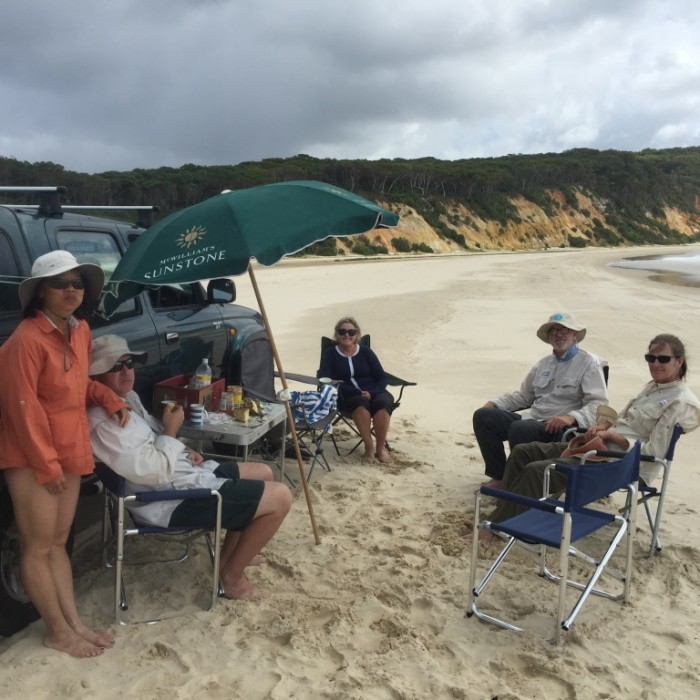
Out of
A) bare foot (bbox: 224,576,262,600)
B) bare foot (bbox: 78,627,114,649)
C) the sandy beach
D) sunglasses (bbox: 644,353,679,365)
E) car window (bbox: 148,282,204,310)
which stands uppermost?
car window (bbox: 148,282,204,310)

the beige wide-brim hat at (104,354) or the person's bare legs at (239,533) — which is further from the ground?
the beige wide-brim hat at (104,354)

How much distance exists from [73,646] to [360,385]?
11.3ft

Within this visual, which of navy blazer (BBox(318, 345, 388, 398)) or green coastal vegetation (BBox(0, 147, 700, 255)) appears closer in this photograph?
navy blazer (BBox(318, 345, 388, 398))

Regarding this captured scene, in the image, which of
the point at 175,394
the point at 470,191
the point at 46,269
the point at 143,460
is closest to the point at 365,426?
the point at 175,394

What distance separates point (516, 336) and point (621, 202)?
240ft

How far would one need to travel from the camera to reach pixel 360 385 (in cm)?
599

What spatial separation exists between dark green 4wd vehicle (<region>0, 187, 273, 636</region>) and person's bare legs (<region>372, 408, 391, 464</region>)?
920 mm

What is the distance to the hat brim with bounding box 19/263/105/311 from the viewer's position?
2.70 m

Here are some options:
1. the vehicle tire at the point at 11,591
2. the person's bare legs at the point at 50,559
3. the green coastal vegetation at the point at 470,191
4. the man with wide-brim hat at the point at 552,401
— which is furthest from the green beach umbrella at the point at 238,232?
the green coastal vegetation at the point at 470,191

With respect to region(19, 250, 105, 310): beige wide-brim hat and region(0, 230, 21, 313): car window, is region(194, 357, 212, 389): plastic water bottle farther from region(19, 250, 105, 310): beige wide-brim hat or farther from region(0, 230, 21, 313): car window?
region(19, 250, 105, 310): beige wide-brim hat

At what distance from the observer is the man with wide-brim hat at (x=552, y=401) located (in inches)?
187

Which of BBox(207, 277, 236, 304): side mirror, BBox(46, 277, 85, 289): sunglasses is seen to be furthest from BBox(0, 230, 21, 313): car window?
BBox(207, 277, 236, 304): side mirror

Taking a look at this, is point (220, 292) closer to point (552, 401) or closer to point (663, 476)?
point (552, 401)

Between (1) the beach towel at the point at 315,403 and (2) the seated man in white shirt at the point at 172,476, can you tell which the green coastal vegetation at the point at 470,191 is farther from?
(2) the seated man in white shirt at the point at 172,476
